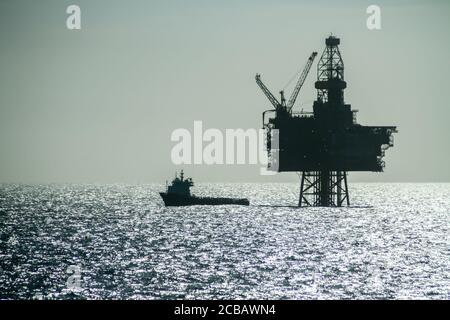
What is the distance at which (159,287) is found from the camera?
56.2 metres

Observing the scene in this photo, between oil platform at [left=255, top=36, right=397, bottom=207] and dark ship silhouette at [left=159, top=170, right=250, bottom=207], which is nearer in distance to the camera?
oil platform at [left=255, top=36, right=397, bottom=207]

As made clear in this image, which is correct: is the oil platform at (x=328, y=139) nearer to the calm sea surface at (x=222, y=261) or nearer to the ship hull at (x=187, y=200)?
the calm sea surface at (x=222, y=261)

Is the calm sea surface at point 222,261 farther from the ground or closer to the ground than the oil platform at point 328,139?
closer to the ground

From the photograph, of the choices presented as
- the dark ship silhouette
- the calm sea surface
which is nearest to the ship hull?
the dark ship silhouette

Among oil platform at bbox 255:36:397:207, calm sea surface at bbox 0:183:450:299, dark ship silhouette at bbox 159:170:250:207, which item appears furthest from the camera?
dark ship silhouette at bbox 159:170:250:207

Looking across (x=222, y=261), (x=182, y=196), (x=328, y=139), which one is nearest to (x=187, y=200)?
(x=182, y=196)

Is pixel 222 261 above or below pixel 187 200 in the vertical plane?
below

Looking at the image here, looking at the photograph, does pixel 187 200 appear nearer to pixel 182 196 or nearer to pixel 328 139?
pixel 182 196

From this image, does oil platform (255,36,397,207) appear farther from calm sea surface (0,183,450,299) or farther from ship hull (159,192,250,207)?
ship hull (159,192,250,207)

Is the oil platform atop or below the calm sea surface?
atop

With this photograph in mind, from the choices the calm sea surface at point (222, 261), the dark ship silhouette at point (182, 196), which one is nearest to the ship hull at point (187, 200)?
the dark ship silhouette at point (182, 196)

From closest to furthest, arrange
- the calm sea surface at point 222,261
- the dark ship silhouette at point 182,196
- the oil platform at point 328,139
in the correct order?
1. the calm sea surface at point 222,261
2. the oil platform at point 328,139
3. the dark ship silhouette at point 182,196
